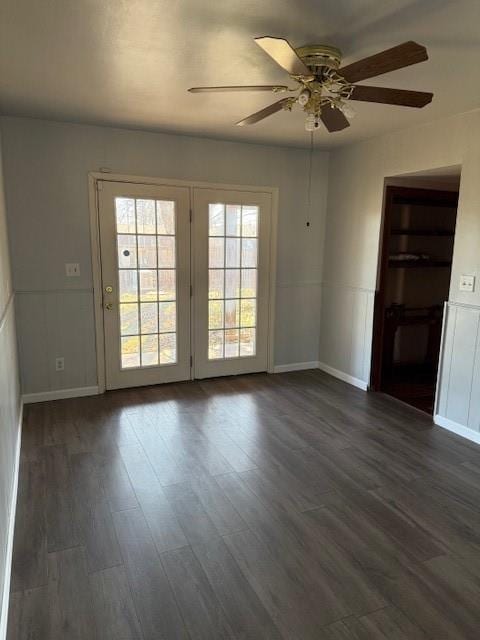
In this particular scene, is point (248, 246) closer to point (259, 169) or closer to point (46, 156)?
point (259, 169)

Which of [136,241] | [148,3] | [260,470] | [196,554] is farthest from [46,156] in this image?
[196,554]

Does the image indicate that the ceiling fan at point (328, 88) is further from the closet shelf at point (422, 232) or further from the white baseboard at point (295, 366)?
the white baseboard at point (295, 366)

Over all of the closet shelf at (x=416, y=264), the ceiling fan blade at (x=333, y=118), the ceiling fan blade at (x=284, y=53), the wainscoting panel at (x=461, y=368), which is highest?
the ceiling fan blade at (x=284, y=53)

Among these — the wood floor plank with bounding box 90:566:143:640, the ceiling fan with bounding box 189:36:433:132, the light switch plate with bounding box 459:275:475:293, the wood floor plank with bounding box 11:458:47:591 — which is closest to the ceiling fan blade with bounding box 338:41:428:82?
the ceiling fan with bounding box 189:36:433:132

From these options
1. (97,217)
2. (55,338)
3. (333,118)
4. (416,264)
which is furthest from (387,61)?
(55,338)

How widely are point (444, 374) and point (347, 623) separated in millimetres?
2386

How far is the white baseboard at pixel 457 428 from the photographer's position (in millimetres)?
3383

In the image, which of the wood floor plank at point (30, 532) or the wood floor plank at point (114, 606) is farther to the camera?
the wood floor plank at point (30, 532)

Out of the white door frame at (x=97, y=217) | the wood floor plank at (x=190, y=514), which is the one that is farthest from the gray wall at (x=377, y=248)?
the wood floor plank at (x=190, y=514)

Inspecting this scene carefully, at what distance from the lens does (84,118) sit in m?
3.67

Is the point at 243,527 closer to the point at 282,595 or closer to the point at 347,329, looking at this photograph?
the point at 282,595

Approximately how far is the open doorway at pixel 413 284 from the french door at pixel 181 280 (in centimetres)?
126

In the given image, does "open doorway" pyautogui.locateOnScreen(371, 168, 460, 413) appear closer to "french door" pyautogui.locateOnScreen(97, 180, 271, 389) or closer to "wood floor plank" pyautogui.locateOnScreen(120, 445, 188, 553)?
"french door" pyautogui.locateOnScreen(97, 180, 271, 389)

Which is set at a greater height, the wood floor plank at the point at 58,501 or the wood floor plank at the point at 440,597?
the wood floor plank at the point at 58,501
